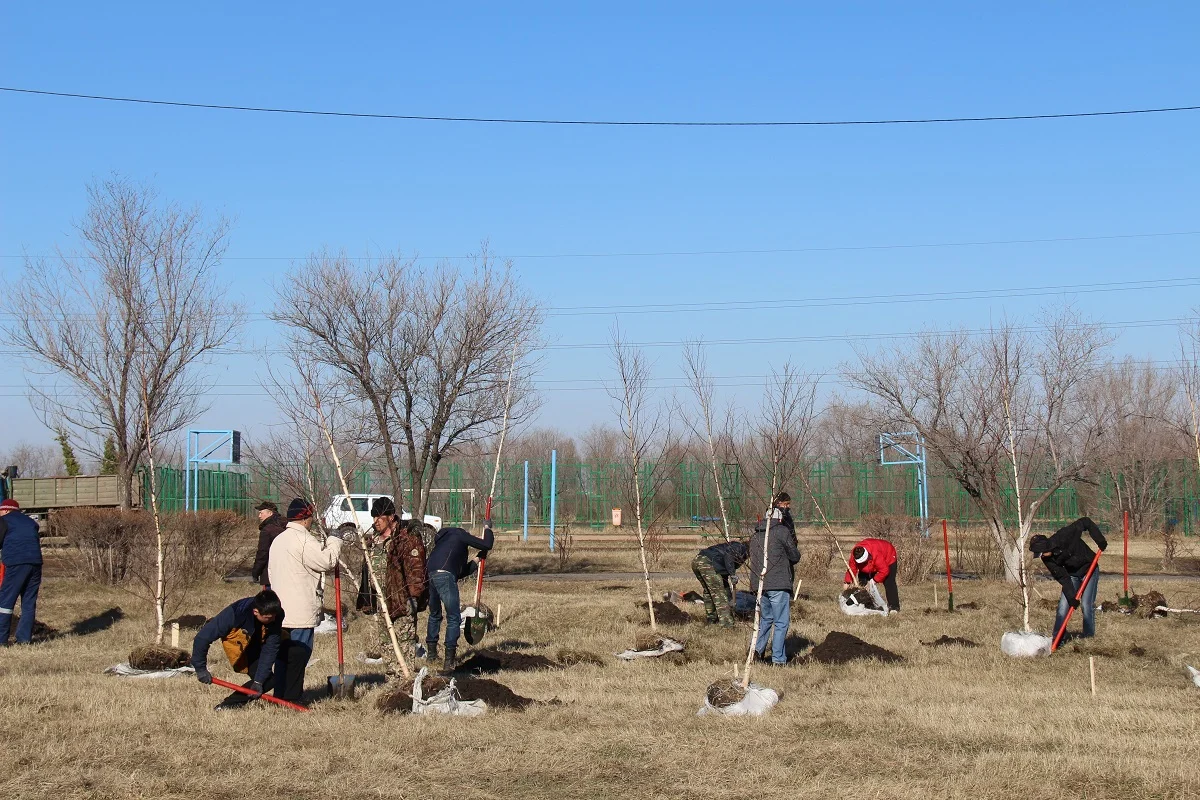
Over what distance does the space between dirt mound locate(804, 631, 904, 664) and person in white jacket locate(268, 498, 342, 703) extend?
5101 mm

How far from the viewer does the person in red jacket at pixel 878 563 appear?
1580 centimetres

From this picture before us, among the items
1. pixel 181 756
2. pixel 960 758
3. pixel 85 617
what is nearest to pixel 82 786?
pixel 181 756

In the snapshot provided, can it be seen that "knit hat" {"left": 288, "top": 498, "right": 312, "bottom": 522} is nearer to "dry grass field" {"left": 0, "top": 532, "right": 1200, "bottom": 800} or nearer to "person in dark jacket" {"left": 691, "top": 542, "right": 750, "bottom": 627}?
"dry grass field" {"left": 0, "top": 532, "right": 1200, "bottom": 800}

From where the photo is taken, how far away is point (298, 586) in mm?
8672

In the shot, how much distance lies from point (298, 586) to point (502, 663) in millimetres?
2885

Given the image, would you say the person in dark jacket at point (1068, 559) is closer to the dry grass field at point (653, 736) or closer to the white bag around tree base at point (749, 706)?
the dry grass field at point (653, 736)

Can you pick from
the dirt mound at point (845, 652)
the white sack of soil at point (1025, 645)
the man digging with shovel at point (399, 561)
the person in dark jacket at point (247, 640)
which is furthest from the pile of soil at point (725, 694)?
the white sack of soil at point (1025, 645)

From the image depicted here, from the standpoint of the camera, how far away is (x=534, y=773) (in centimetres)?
680

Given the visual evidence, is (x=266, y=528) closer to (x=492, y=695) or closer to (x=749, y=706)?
(x=492, y=695)

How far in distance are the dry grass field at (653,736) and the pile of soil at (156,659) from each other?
15.2 inches

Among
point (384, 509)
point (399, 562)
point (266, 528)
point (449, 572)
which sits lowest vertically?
point (449, 572)

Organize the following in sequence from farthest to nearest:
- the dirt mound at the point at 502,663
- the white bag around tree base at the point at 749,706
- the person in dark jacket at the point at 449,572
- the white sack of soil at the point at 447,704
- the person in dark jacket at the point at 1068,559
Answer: the person in dark jacket at the point at 1068,559
the dirt mound at the point at 502,663
the person in dark jacket at the point at 449,572
the white bag around tree base at the point at 749,706
the white sack of soil at the point at 447,704

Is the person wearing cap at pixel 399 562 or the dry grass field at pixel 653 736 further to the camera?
the person wearing cap at pixel 399 562

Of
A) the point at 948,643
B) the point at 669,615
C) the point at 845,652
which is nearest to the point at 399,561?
the point at 845,652
